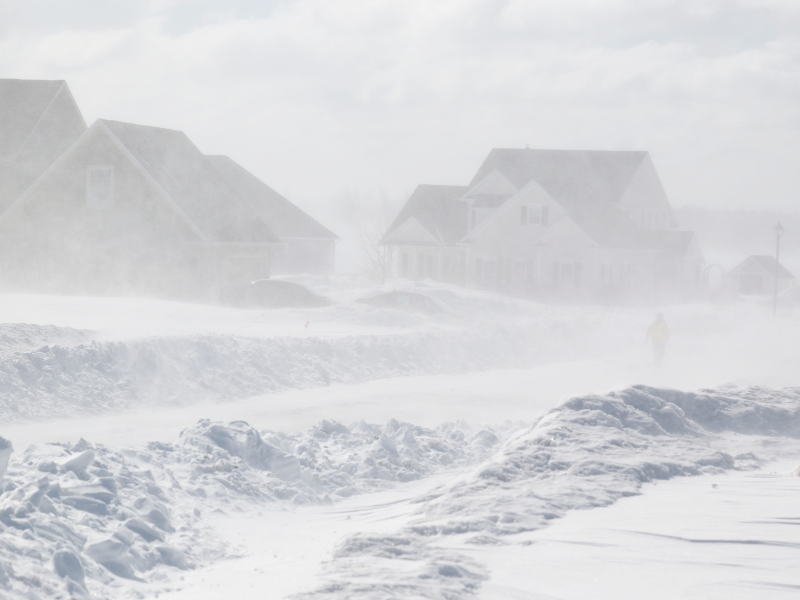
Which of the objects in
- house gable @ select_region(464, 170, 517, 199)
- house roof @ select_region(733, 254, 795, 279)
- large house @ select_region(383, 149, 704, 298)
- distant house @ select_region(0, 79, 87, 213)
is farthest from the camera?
house roof @ select_region(733, 254, 795, 279)

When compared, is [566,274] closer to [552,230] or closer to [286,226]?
[552,230]

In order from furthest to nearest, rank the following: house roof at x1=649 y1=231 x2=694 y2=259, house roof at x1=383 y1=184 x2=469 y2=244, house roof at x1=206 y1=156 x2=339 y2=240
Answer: house roof at x1=206 y1=156 x2=339 y2=240 → house roof at x1=383 y1=184 x2=469 y2=244 → house roof at x1=649 y1=231 x2=694 y2=259

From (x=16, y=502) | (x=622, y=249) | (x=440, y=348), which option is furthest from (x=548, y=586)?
(x=622, y=249)

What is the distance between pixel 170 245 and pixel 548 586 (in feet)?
93.3

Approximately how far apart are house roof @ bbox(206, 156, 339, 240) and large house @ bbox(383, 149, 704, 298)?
17.7ft

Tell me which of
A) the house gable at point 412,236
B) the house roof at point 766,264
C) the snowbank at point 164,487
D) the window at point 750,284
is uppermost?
the house gable at point 412,236

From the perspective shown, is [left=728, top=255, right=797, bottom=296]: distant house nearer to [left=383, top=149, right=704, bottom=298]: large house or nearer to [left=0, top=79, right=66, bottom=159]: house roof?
[left=383, top=149, right=704, bottom=298]: large house

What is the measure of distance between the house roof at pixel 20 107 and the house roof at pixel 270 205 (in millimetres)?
12863

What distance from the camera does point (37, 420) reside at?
Result: 12.6 m

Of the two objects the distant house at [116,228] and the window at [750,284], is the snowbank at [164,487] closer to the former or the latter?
the distant house at [116,228]

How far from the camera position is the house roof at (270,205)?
52000 millimetres

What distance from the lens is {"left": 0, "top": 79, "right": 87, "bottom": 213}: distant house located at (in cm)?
3722

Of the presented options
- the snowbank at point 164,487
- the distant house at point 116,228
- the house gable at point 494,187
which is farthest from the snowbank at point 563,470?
the house gable at point 494,187

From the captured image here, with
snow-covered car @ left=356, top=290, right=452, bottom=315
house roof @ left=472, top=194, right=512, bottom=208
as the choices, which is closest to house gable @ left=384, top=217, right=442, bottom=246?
house roof @ left=472, top=194, right=512, bottom=208
